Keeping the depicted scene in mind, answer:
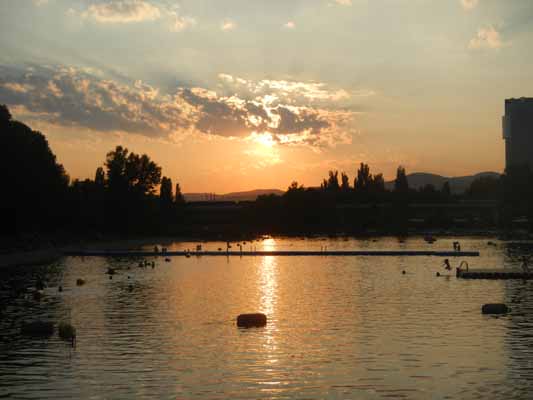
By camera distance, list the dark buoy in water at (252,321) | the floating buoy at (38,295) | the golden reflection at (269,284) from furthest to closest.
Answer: the floating buoy at (38,295), the golden reflection at (269,284), the dark buoy in water at (252,321)

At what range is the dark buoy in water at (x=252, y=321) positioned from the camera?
137 feet

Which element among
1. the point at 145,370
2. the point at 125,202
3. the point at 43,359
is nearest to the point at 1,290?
the point at 43,359

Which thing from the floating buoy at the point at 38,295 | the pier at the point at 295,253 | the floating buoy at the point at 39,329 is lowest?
the floating buoy at the point at 39,329

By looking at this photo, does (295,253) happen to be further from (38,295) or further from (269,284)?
(38,295)

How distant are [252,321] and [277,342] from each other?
5.18 m

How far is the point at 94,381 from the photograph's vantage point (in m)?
28.3

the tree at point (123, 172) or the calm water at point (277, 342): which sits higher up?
the tree at point (123, 172)

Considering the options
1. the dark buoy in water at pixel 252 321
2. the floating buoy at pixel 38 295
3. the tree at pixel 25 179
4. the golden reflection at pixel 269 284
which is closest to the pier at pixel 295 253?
the golden reflection at pixel 269 284

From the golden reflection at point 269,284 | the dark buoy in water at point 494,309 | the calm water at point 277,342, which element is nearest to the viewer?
the calm water at point 277,342

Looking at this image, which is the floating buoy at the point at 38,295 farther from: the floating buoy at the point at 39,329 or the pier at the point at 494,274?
the pier at the point at 494,274

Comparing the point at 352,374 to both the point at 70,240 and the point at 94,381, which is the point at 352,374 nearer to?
the point at 94,381

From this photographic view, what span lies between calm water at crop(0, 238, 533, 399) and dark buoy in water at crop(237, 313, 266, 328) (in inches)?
27.0

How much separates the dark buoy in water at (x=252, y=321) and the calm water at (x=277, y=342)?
2.25 feet

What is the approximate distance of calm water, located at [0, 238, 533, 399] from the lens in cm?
2733
